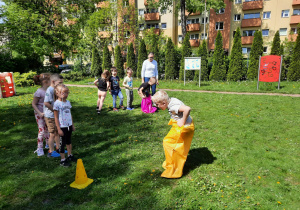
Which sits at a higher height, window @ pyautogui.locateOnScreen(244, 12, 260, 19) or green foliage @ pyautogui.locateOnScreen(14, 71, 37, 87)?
window @ pyautogui.locateOnScreen(244, 12, 260, 19)

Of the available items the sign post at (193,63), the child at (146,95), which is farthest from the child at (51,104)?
the sign post at (193,63)

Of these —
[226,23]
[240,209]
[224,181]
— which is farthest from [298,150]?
[226,23]

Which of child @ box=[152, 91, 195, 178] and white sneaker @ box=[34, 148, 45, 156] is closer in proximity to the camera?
child @ box=[152, 91, 195, 178]

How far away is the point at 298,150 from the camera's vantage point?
A: 16.5 feet

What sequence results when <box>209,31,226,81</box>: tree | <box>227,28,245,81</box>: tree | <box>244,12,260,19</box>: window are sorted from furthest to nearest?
1. <box>244,12,260,19</box>: window
2. <box>209,31,226,81</box>: tree
3. <box>227,28,245,81</box>: tree

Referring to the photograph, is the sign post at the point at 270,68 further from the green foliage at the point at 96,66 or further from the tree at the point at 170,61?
the green foliage at the point at 96,66

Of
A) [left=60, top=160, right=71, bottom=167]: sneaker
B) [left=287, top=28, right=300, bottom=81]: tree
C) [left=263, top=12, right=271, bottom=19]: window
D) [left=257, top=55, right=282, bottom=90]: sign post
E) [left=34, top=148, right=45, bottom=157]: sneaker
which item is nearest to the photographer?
[left=60, top=160, right=71, bottom=167]: sneaker

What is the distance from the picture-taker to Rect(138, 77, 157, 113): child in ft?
26.7

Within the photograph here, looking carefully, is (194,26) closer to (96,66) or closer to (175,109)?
(96,66)

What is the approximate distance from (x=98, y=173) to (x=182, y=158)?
1.71 m

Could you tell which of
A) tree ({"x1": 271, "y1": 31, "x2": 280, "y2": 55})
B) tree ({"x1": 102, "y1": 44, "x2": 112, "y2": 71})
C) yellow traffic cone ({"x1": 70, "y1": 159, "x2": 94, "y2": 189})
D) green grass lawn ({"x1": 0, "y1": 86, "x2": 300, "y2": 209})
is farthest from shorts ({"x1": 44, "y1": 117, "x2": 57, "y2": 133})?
tree ({"x1": 102, "y1": 44, "x2": 112, "y2": 71})

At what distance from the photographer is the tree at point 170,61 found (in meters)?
20.4

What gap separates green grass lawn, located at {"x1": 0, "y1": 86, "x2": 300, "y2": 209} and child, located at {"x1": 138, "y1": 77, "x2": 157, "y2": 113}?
2.09ft

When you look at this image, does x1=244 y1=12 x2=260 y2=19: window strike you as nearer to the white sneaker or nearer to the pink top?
the pink top
